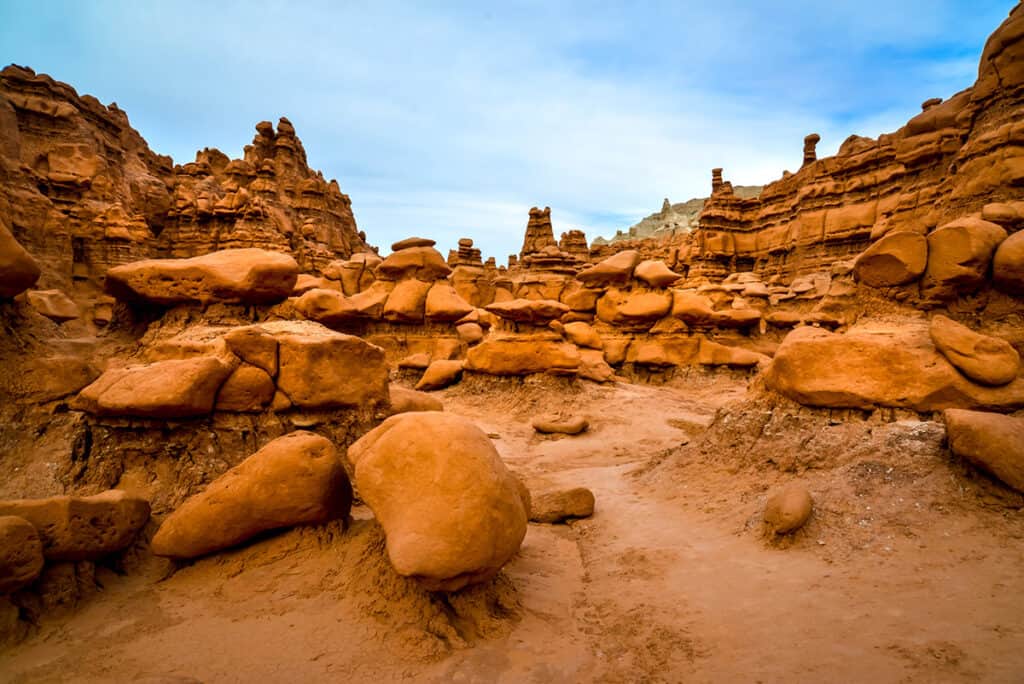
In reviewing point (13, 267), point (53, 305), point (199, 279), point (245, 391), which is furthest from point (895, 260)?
point (53, 305)

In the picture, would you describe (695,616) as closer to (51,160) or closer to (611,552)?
(611,552)

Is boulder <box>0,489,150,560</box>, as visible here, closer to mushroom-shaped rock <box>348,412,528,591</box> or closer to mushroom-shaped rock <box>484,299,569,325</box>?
mushroom-shaped rock <box>348,412,528,591</box>

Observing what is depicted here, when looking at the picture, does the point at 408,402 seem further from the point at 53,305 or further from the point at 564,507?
the point at 53,305

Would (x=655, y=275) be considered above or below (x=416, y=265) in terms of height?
below

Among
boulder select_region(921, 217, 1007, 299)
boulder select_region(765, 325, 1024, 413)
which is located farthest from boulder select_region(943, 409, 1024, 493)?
boulder select_region(921, 217, 1007, 299)

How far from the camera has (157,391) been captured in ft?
10.9

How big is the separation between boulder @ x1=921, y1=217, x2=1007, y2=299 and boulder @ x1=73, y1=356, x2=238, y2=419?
6081mm

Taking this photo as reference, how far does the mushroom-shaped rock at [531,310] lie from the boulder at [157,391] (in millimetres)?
6540

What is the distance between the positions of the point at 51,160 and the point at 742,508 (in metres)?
25.4

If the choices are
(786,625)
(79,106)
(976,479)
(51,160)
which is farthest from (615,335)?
(79,106)

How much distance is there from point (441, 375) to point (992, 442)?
8941 mm

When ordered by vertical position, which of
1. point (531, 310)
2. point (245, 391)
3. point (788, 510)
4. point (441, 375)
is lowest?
point (441, 375)

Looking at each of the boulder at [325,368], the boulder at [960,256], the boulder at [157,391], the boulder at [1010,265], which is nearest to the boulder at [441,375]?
the boulder at [325,368]

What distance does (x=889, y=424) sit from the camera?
12.8 feet
